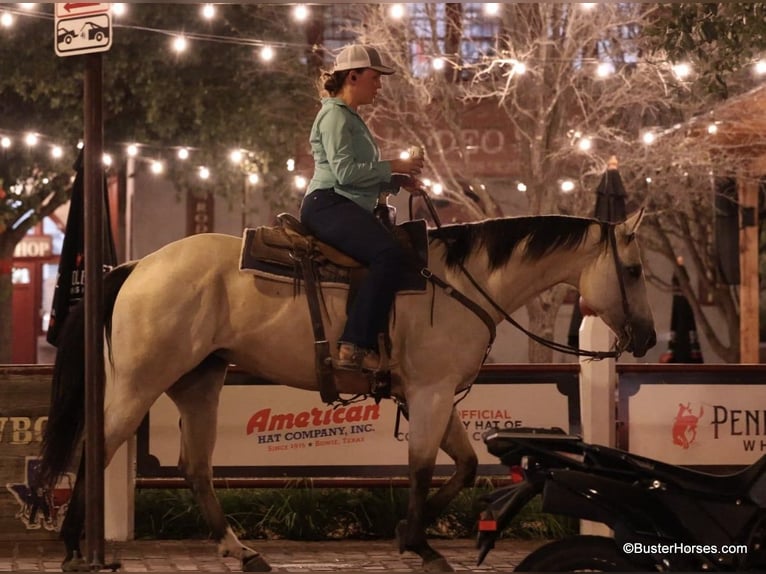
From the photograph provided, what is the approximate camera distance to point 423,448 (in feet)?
22.5

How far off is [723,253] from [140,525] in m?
10.3

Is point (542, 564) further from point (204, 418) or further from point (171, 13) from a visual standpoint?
point (171, 13)

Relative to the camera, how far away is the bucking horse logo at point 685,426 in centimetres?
881

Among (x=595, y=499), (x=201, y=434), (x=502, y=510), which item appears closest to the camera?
(x=595, y=499)

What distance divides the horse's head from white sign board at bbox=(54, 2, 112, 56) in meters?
3.00

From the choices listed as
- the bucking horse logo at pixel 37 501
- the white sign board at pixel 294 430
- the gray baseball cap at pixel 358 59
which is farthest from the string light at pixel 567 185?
the gray baseball cap at pixel 358 59

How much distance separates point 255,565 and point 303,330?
139 cm

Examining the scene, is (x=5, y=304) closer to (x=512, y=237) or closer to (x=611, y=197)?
(x=611, y=197)

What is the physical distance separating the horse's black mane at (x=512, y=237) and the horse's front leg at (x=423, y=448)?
839 mm

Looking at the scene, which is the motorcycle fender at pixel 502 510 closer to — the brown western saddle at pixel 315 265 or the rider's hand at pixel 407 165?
the brown western saddle at pixel 315 265

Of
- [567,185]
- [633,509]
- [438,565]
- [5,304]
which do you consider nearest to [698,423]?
[438,565]

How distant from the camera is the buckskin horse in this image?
6887 mm

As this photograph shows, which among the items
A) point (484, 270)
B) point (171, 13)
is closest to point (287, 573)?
point (484, 270)

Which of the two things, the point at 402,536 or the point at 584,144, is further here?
the point at 584,144
